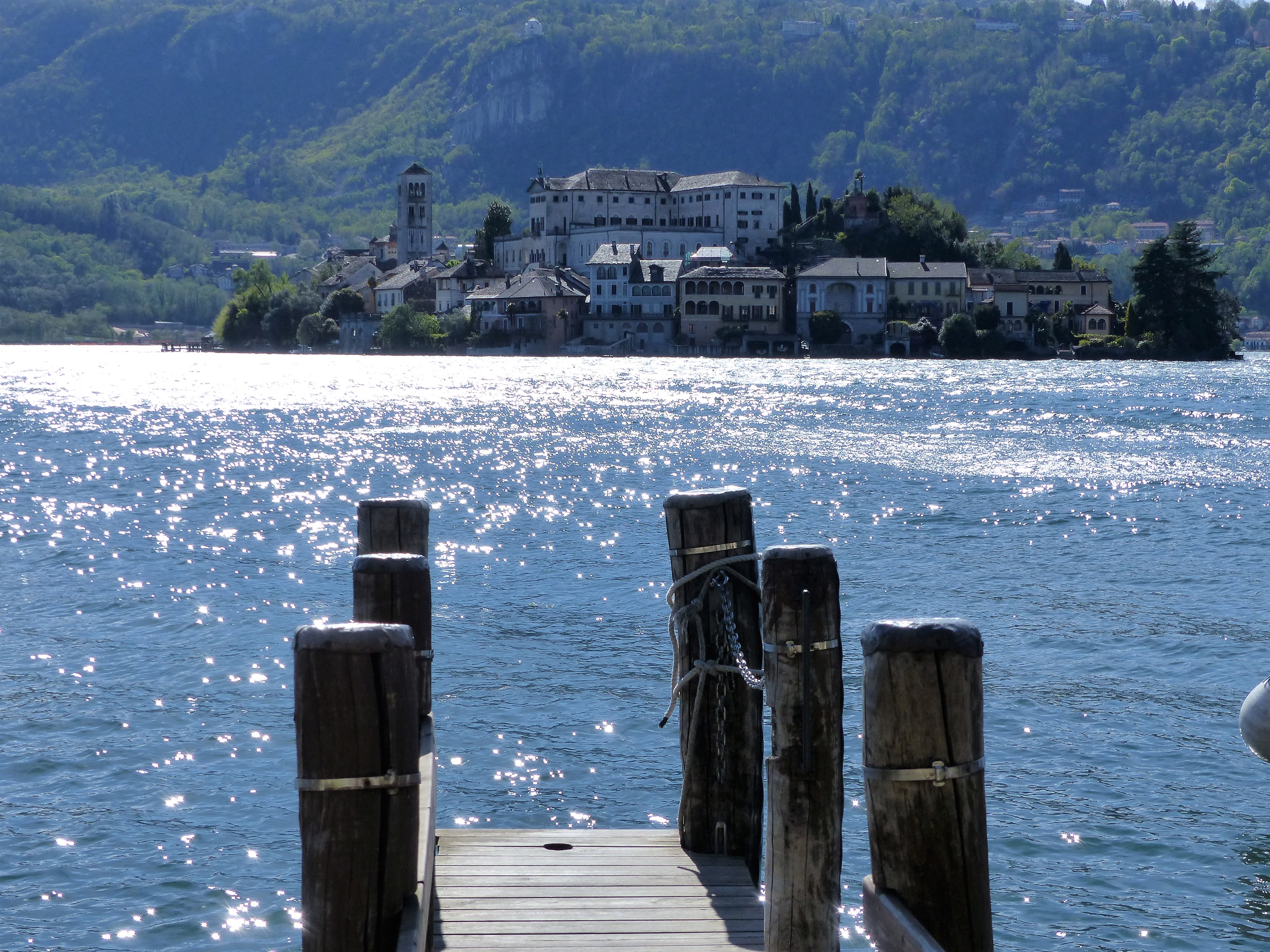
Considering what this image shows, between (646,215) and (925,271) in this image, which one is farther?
(646,215)

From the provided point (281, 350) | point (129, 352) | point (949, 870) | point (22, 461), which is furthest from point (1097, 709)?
point (129, 352)

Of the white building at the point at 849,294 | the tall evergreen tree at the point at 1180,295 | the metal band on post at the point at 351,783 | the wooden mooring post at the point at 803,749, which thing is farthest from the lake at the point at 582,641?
the white building at the point at 849,294

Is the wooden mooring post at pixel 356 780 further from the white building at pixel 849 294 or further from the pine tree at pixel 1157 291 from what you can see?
the white building at pixel 849 294

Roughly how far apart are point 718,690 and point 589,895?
1277 mm

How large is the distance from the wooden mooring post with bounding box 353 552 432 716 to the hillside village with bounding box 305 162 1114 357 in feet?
417

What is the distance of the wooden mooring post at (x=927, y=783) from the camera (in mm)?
4922

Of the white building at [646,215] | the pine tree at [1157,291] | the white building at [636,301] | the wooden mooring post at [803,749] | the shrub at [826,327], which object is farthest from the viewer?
the white building at [646,215]

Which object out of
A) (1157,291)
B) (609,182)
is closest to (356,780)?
(1157,291)

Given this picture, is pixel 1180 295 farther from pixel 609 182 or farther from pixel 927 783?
pixel 927 783

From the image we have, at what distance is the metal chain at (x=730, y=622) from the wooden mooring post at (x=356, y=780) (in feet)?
9.31

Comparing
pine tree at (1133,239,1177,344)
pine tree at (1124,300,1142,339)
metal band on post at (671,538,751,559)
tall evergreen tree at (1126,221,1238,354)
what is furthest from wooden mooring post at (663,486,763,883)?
pine tree at (1124,300,1142,339)

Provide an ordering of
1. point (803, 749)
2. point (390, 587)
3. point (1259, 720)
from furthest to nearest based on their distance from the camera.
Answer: point (1259, 720) → point (390, 587) → point (803, 749)

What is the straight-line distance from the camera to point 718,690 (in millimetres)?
8555

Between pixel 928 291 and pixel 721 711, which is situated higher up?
pixel 928 291
